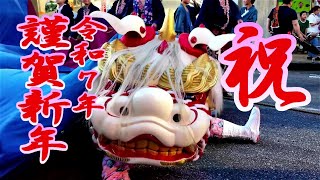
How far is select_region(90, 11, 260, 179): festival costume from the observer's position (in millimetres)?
1391

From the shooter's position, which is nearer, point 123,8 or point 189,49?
point 189,49

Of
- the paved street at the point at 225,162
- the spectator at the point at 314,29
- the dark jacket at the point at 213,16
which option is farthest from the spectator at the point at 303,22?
the paved street at the point at 225,162

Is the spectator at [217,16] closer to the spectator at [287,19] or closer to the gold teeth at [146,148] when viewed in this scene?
the spectator at [287,19]

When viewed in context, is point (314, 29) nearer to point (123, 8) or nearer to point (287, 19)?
point (287, 19)

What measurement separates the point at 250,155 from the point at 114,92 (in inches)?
41.7

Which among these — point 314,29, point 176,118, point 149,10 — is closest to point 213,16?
point 149,10

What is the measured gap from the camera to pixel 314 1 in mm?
9289

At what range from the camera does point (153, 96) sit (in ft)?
4.47

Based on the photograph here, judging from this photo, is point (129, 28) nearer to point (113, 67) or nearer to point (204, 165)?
point (113, 67)

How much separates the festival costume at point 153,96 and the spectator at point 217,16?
5.82 feet

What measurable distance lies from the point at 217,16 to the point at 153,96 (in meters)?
2.19

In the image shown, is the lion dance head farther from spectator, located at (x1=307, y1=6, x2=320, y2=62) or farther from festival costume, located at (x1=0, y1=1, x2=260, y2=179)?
spectator, located at (x1=307, y1=6, x2=320, y2=62)

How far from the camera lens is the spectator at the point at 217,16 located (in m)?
3.39

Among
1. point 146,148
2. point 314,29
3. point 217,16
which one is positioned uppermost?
point 217,16
